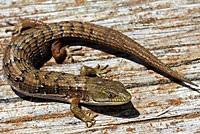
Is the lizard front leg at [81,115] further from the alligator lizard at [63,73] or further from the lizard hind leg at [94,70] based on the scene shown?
the lizard hind leg at [94,70]

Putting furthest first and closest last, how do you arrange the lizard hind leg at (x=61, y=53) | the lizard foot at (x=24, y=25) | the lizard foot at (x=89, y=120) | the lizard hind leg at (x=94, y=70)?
the lizard foot at (x=24, y=25) < the lizard hind leg at (x=61, y=53) < the lizard hind leg at (x=94, y=70) < the lizard foot at (x=89, y=120)

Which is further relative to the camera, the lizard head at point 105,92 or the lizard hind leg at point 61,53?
the lizard hind leg at point 61,53

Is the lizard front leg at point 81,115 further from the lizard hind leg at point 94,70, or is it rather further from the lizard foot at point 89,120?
the lizard hind leg at point 94,70

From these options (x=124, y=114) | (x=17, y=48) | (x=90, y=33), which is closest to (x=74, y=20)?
(x=90, y=33)

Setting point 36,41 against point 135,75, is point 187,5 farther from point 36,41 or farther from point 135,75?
point 36,41

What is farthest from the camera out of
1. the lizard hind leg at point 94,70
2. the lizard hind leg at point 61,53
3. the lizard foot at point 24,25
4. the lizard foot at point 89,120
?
the lizard foot at point 24,25

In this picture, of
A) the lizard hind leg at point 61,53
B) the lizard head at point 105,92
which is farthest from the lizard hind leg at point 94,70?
the lizard hind leg at point 61,53

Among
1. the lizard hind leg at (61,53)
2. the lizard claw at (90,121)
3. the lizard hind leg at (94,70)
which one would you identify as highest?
the lizard hind leg at (61,53)

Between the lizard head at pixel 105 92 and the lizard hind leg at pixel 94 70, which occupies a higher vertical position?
the lizard hind leg at pixel 94 70
